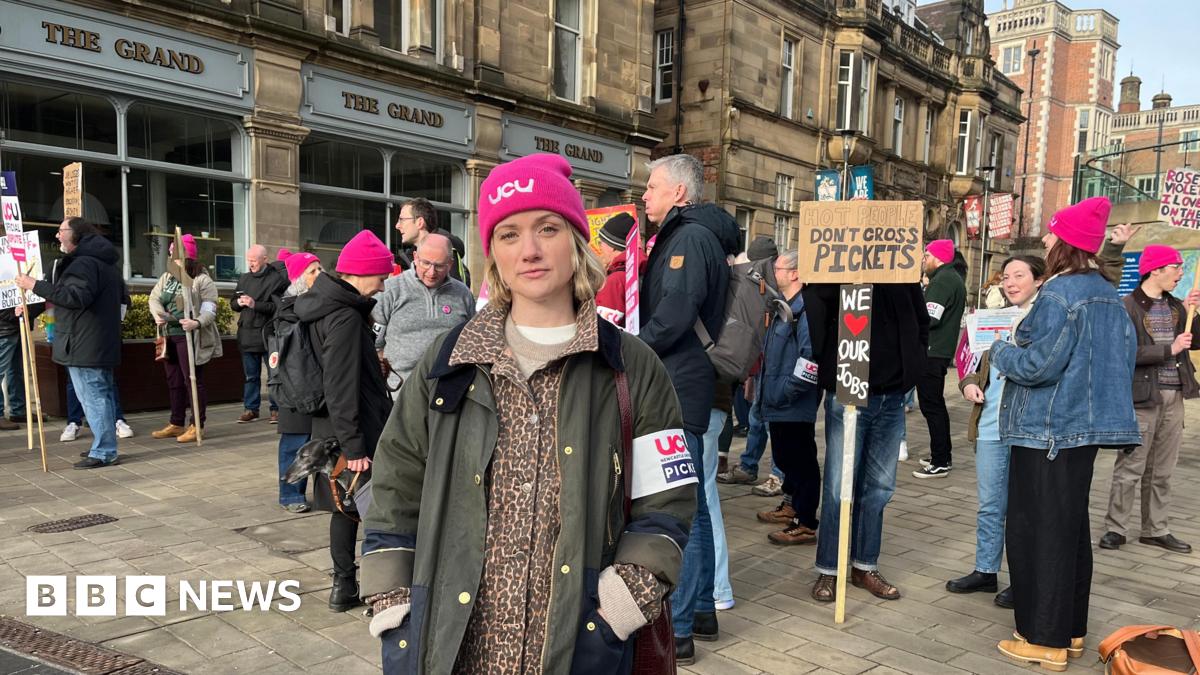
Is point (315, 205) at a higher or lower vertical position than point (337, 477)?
higher

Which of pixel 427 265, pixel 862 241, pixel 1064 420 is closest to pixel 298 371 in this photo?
pixel 427 265

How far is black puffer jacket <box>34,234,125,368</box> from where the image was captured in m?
7.03

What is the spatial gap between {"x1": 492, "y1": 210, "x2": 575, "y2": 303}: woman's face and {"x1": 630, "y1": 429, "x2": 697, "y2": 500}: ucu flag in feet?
1.44

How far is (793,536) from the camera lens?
222 inches

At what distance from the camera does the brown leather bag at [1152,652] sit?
128 inches

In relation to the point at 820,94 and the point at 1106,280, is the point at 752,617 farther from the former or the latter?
the point at 820,94

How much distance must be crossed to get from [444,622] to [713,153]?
839 inches

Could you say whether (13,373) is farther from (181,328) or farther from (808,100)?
(808,100)

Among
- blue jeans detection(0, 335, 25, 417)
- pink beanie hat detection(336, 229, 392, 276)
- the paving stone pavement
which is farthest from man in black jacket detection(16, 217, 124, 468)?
pink beanie hat detection(336, 229, 392, 276)

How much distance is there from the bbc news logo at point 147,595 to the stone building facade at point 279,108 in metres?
8.01

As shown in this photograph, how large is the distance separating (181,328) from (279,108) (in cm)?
510

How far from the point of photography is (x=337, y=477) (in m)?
4.26

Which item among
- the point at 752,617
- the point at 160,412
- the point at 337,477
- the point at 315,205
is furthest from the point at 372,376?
the point at 315,205

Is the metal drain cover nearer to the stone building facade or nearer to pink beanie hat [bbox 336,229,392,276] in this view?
pink beanie hat [bbox 336,229,392,276]
